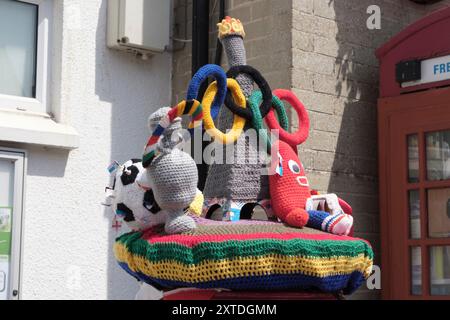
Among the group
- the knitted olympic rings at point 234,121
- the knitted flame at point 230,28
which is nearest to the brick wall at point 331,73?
the knitted flame at point 230,28

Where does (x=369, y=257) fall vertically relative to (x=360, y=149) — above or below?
below

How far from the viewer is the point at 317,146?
3.97 m

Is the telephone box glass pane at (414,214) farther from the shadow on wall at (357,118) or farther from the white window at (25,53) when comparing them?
the white window at (25,53)

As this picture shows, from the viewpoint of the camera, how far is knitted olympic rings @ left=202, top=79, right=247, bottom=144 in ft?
7.35

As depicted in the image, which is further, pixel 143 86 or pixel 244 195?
pixel 143 86

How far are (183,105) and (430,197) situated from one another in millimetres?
2190

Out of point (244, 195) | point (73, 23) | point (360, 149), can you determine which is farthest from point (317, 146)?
point (244, 195)

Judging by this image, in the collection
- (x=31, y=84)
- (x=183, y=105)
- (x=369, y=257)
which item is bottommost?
(x=369, y=257)

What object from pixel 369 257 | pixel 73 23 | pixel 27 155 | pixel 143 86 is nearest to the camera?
pixel 369 257

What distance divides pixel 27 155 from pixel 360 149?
65.3 inches

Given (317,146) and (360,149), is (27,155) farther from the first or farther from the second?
(360,149)

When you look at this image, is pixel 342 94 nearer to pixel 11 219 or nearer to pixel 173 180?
pixel 11 219

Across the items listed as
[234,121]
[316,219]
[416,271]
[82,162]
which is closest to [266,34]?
[82,162]
